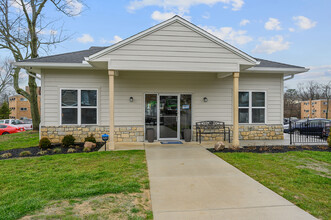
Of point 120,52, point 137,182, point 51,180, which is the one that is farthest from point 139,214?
point 120,52

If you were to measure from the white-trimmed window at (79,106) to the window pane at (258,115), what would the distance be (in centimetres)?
719

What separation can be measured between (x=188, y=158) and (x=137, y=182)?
8.10ft

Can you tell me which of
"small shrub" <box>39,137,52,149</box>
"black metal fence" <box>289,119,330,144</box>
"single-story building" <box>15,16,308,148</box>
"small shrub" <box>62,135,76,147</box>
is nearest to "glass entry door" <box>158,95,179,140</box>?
"single-story building" <box>15,16,308,148</box>

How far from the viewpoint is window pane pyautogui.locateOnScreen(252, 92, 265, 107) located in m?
9.87

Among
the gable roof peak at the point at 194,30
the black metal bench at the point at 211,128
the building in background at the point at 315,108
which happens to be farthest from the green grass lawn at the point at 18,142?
the building in background at the point at 315,108

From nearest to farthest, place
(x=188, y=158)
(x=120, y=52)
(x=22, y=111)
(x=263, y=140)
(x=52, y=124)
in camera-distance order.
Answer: (x=188, y=158) → (x=120, y=52) → (x=52, y=124) → (x=263, y=140) → (x=22, y=111)

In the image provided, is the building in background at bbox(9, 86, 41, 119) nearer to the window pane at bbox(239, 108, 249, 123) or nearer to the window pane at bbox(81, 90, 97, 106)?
the window pane at bbox(81, 90, 97, 106)

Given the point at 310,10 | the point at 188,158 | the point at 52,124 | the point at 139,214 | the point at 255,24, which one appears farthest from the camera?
the point at 255,24

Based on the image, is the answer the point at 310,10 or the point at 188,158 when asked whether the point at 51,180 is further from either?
the point at 310,10

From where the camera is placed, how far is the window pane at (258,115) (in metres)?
9.88

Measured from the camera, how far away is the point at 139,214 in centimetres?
298

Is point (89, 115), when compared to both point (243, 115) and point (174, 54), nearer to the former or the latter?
point (174, 54)

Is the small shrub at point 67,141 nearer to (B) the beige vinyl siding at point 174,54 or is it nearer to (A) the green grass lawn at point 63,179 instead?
(A) the green grass lawn at point 63,179

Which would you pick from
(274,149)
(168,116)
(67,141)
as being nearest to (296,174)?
(274,149)
